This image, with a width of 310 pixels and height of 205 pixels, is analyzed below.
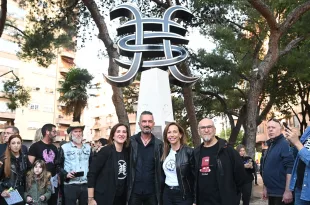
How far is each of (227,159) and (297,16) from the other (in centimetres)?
898

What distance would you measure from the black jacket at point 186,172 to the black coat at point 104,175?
833mm

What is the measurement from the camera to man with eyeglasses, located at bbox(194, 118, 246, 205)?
14.4 ft

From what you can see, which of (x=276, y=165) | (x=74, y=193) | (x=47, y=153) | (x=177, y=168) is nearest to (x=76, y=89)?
(x=47, y=153)

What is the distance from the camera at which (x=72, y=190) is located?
600 centimetres

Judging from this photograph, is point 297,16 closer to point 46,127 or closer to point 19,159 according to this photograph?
point 46,127

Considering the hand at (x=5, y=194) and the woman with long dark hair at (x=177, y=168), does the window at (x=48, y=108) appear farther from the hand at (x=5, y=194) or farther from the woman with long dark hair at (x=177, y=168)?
the woman with long dark hair at (x=177, y=168)

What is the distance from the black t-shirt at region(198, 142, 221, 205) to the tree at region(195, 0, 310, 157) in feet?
25.6

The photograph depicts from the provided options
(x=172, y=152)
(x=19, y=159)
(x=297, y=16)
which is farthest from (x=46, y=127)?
(x=297, y=16)

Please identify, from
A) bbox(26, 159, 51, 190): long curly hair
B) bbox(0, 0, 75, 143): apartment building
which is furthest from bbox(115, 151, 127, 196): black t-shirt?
bbox(0, 0, 75, 143): apartment building

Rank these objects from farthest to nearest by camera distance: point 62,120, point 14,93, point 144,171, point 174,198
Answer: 1. point 62,120
2. point 14,93
3. point 144,171
4. point 174,198

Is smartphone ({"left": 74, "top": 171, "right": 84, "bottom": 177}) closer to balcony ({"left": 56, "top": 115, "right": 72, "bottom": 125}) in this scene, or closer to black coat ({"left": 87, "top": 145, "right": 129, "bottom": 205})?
black coat ({"left": 87, "top": 145, "right": 129, "bottom": 205})

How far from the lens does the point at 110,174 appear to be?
15.8 ft

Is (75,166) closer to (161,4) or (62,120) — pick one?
(161,4)

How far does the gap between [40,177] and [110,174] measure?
1.97 meters
